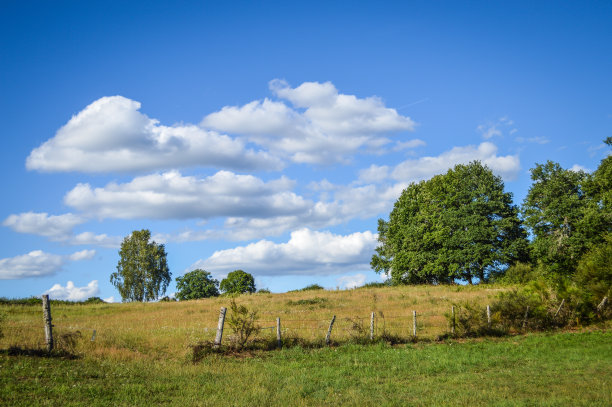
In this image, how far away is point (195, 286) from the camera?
84.9 meters

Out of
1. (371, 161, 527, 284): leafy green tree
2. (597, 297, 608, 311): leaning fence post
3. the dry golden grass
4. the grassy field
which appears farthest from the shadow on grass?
(371, 161, 527, 284): leafy green tree

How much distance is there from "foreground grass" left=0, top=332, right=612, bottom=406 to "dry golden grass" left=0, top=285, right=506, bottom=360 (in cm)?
176

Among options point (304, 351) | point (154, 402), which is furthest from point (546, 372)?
point (154, 402)

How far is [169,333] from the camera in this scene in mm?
22594

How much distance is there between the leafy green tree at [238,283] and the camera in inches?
3344

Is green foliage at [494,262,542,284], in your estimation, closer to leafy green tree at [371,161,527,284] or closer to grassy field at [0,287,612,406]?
leafy green tree at [371,161,527,284]

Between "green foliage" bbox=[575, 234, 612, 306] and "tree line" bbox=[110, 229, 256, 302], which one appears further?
"tree line" bbox=[110, 229, 256, 302]

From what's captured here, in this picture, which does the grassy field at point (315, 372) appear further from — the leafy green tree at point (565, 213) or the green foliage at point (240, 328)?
the leafy green tree at point (565, 213)

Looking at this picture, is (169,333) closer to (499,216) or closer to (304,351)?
(304,351)

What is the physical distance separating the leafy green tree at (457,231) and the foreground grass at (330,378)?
1309 inches

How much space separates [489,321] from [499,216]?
32.6 meters

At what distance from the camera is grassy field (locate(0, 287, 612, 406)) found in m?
11.6

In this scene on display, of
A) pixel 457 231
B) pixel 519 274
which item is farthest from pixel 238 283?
pixel 519 274

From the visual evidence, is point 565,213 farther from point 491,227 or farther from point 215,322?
point 215,322
